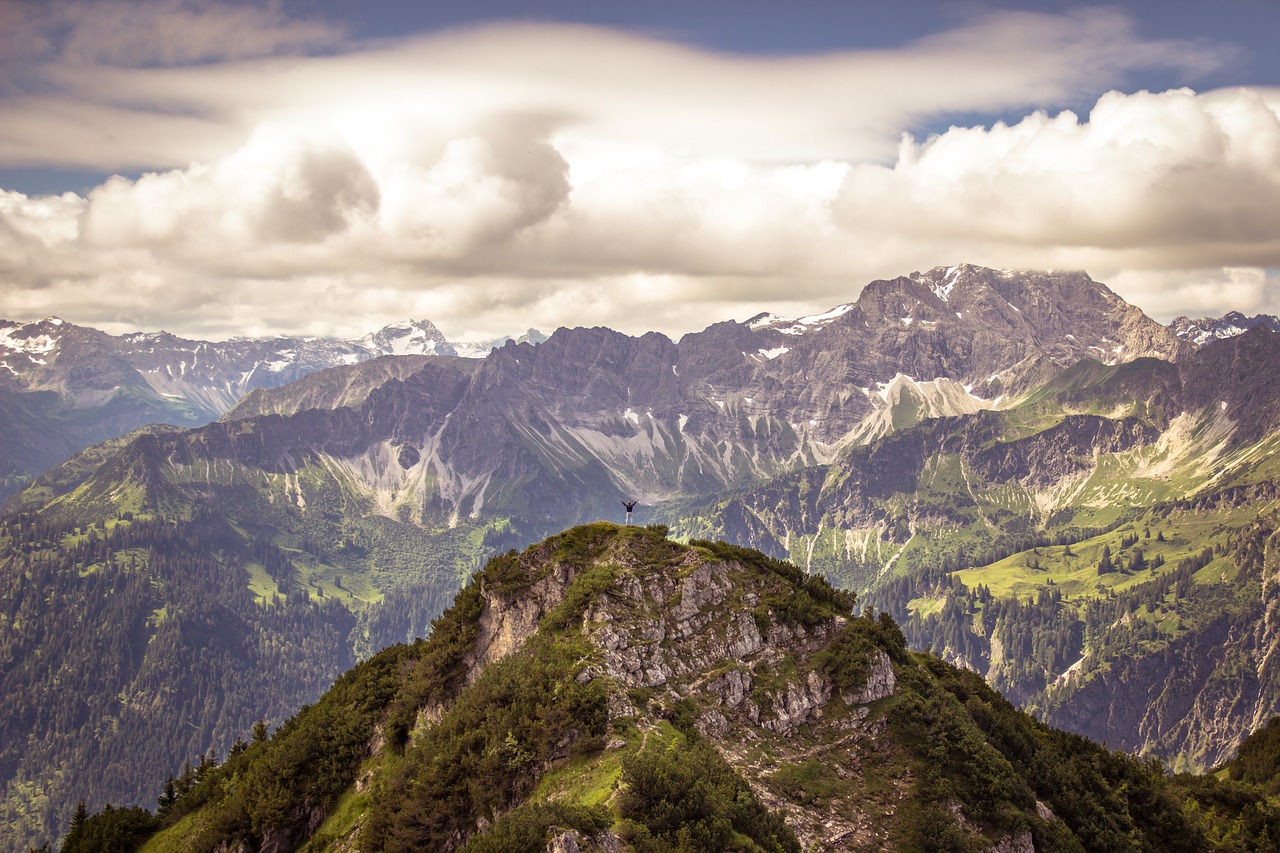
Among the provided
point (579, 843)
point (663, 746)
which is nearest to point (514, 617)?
point (663, 746)

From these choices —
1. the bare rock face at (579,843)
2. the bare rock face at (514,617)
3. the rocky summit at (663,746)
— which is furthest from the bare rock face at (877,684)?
the bare rock face at (579,843)

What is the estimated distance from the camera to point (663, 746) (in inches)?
3967

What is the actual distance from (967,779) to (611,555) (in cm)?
5652

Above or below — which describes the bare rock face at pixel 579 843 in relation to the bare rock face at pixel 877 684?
above

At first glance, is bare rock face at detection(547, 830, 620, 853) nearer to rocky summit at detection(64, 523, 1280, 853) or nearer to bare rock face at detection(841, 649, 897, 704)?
rocky summit at detection(64, 523, 1280, 853)

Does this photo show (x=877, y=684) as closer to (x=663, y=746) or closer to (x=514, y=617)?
(x=663, y=746)

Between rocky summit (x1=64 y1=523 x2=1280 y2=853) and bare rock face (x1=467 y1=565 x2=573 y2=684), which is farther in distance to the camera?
bare rock face (x1=467 y1=565 x2=573 y2=684)

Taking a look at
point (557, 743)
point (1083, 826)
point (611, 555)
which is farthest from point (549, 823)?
point (1083, 826)

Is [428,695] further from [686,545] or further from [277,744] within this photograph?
[686,545]

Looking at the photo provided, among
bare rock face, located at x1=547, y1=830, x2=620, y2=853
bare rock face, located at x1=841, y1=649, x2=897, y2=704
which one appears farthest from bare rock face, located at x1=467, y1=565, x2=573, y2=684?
bare rock face, located at x1=547, y1=830, x2=620, y2=853

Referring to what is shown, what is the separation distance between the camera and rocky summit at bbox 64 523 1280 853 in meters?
96.2

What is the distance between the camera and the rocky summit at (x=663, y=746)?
9619cm

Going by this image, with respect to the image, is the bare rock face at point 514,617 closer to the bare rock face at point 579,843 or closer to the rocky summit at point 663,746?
the rocky summit at point 663,746

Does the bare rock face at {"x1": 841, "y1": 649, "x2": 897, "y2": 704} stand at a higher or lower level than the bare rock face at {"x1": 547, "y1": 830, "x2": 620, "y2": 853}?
lower
